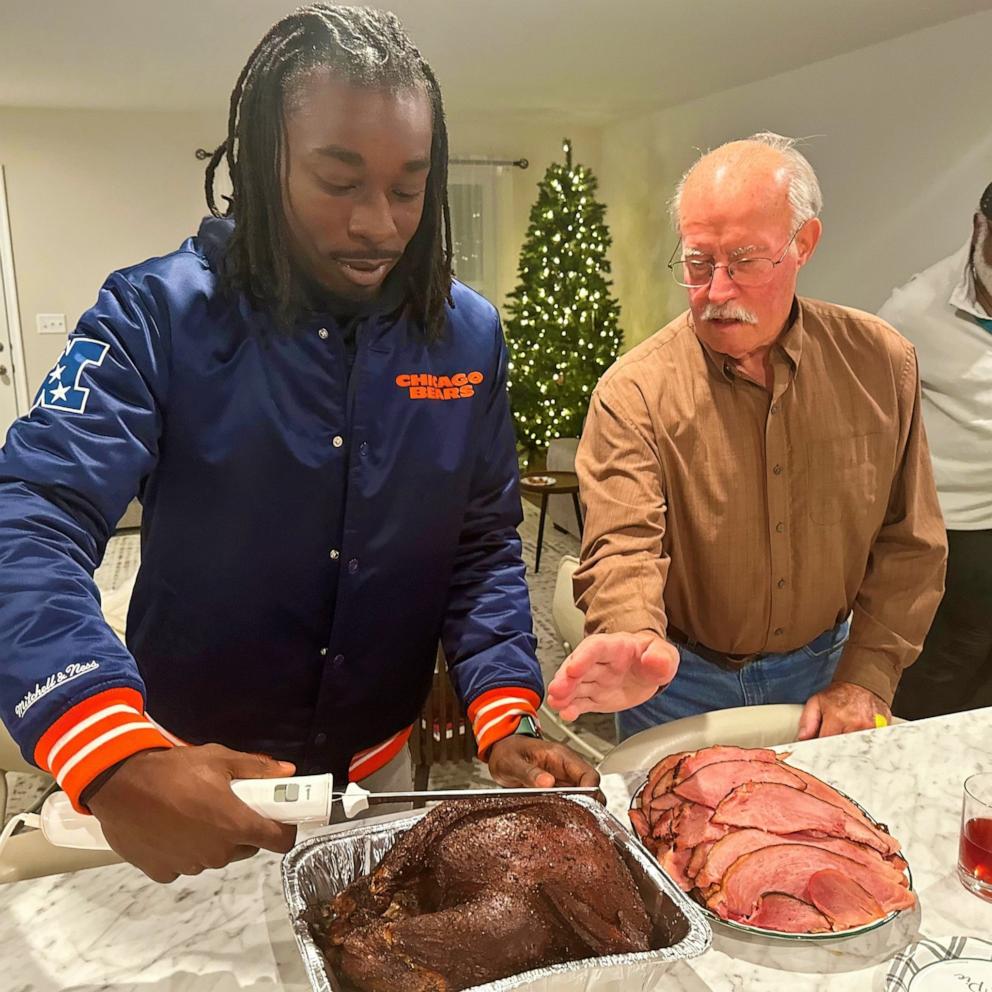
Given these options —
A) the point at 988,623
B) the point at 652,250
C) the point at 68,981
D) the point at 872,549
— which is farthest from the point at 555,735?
the point at 652,250

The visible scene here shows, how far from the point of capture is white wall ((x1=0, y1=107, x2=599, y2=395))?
6348 mm

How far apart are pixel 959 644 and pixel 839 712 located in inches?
60.9

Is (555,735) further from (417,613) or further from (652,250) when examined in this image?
(652,250)

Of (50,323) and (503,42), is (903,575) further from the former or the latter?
(50,323)

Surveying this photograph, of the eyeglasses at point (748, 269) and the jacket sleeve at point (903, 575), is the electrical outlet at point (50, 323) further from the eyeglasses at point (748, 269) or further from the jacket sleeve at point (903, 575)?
the jacket sleeve at point (903, 575)

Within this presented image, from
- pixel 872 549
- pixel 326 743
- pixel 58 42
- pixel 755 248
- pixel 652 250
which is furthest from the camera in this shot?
pixel 652 250

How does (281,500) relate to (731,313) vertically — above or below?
below

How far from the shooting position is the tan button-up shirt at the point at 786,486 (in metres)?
1.66

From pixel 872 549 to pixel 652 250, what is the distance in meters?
5.61

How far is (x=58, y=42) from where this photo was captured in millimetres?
4379

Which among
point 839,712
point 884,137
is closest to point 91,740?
point 839,712

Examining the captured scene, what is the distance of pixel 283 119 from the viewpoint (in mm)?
1019

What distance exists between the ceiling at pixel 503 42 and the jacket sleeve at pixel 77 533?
11.0ft

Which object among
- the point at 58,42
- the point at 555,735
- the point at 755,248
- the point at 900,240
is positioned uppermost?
the point at 58,42
